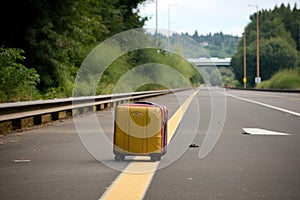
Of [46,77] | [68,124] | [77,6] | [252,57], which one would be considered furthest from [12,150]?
[252,57]

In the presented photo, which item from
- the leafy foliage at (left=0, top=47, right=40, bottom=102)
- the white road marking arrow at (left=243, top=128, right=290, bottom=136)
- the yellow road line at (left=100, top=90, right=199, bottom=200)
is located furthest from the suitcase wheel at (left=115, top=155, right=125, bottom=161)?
the leafy foliage at (left=0, top=47, right=40, bottom=102)

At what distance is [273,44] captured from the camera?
438ft

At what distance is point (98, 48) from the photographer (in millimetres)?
40812

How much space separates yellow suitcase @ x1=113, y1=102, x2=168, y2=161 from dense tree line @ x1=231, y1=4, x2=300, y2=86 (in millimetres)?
125664

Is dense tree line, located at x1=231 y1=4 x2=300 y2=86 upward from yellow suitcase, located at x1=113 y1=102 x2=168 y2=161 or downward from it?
upward

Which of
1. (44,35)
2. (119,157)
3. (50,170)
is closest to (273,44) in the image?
(44,35)

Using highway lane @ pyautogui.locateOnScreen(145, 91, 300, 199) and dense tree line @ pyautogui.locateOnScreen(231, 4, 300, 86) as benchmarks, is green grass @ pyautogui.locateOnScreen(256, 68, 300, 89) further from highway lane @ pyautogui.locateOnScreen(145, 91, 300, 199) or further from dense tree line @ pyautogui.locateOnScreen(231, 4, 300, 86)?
highway lane @ pyautogui.locateOnScreen(145, 91, 300, 199)

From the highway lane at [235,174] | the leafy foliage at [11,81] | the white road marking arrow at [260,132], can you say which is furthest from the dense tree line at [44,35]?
the highway lane at [235,174]

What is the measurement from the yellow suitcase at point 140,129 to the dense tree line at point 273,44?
126 m

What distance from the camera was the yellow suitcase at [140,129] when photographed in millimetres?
7480

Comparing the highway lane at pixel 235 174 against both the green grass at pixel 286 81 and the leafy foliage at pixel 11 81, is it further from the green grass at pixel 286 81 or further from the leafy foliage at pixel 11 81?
the green grass at pixel 286 81

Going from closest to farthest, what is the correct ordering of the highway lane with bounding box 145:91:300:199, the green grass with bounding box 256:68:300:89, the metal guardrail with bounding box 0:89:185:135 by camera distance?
the highway lane with bounding box 145:91:300:199 < the metal guardrail with bounding box 0:89:185:135 < the green grass with bounding box 256:68:300:89

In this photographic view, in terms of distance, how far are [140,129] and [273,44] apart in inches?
5129

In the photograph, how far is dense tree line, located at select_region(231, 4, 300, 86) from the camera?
5197 inches
